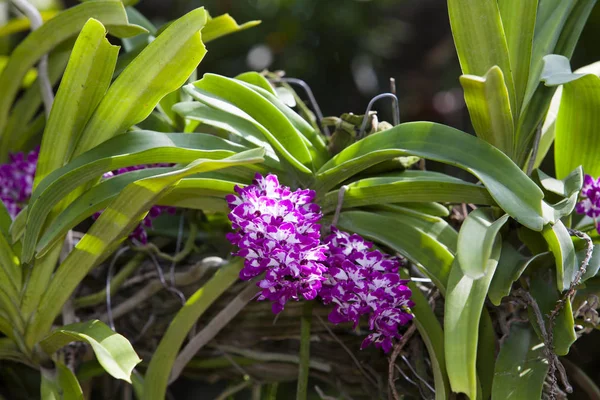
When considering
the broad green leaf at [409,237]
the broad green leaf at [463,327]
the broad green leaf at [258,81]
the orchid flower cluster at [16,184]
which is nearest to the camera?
the broad green leaf at [463,327]

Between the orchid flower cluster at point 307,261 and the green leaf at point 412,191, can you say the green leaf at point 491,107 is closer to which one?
the green leaf at point 412,191

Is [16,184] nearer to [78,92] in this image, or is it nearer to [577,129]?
[78,92]

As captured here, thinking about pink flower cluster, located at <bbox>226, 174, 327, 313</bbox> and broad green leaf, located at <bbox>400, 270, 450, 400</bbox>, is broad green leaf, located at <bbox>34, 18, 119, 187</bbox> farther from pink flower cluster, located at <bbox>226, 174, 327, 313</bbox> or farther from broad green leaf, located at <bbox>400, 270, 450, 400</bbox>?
broad green leaf, located at <bbox>400, 270, 450, 400</bbox>

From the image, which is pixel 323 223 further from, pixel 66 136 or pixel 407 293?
pixel 66 136

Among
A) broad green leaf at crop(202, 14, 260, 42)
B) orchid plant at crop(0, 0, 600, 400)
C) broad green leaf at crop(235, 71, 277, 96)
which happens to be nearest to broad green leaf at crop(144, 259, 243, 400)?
orchid plant at crop(0, 0, 600, 400)

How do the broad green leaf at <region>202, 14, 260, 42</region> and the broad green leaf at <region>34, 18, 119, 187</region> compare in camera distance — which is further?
the broad green leaf at <region>202, 14, 260, 42</region>

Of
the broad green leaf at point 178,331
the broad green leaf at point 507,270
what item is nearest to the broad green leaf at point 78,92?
the broad green leaf at point 178,331

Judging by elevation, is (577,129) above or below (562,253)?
above

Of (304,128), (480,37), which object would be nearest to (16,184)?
(304,128)

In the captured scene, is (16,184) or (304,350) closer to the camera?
(304,350)
